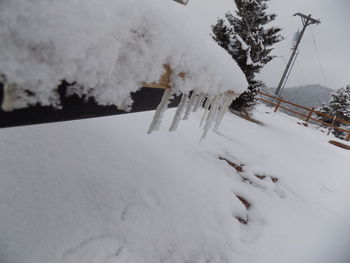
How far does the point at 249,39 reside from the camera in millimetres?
6934

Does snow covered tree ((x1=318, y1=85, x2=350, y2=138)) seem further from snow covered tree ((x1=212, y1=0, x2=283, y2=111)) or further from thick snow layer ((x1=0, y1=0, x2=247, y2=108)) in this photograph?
thick snow layer ((x1=0, y1=0, x2=247, y2=108))

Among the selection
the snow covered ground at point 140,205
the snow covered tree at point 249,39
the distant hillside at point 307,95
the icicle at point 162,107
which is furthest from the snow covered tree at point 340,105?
the distant hillside at point 307,95

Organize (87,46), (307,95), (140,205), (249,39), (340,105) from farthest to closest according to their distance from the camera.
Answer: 1. (307,95)
2. (340,105)
3. (249,39)
4. (140,205)
5. (87,46)

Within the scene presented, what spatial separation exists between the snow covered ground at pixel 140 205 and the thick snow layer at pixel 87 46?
0.76 m

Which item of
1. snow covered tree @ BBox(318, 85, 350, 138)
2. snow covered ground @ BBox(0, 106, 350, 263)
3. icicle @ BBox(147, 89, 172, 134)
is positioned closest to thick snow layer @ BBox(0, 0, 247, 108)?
icicle @ BBox(147, 89, 172, 134)

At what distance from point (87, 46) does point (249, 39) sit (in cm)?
773

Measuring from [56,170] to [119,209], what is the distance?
455mm

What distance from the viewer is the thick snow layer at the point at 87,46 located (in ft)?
0.97

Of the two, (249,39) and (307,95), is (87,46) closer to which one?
(249,39)

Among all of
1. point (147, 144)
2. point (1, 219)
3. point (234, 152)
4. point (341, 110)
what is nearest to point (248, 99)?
point (234, 152)

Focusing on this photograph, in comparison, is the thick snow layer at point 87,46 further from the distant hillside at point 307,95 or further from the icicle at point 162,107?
the distant hillside at point 307,95

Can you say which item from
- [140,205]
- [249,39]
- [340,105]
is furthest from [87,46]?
[340,105]

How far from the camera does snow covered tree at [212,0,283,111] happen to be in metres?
6.52

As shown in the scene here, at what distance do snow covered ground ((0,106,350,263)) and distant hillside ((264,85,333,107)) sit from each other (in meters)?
78.3
